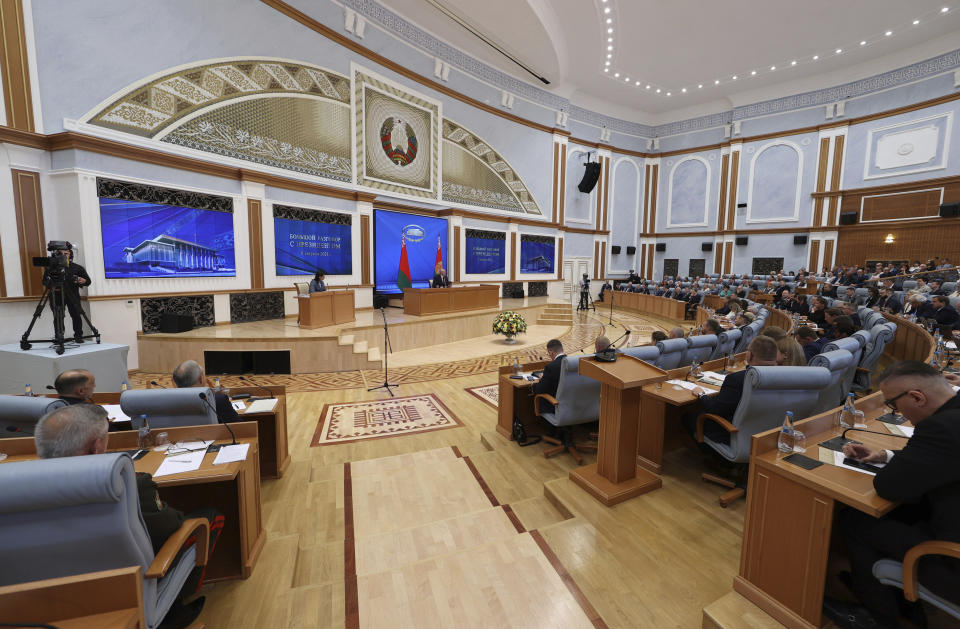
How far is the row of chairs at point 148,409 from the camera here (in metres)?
2.24

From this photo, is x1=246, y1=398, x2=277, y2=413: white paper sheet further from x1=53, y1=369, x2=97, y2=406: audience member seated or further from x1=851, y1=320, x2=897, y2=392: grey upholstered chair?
x1=851, y1=320, x2=897, y2=392: grey upholstered chair

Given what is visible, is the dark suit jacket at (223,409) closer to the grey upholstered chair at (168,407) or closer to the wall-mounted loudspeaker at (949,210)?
the grey upholstered chair at (168,407)

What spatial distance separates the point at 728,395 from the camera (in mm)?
2721

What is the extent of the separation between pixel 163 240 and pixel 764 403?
27.2 feet

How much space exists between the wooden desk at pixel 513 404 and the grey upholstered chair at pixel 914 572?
2.51 m

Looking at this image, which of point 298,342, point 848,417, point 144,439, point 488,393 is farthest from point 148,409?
point 298,342

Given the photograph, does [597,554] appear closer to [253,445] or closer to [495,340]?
[253,445]

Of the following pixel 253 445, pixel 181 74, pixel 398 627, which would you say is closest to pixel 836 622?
pixel 398 627

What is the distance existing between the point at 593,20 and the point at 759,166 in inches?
359

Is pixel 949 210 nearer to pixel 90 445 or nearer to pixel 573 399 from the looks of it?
pixel 573 399

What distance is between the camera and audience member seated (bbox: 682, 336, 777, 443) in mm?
2711

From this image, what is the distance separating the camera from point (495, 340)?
9203mm

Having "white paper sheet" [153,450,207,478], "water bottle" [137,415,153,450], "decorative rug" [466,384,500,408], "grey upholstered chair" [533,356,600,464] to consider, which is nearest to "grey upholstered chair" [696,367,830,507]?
"grey upholstered chair" [533,356,600,464]

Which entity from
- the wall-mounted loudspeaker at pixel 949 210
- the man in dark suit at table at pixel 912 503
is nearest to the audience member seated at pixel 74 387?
the man in dark suit at table at pixel 912 503
